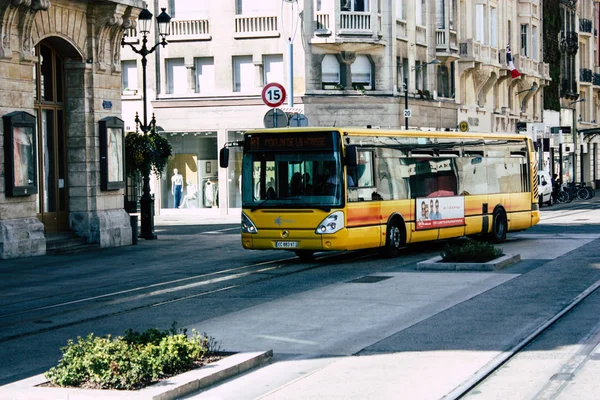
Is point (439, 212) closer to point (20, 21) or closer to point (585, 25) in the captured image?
point (20, 21)

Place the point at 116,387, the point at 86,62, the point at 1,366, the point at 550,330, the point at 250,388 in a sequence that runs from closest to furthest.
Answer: the point at 116,387 < the point at 250,388 < the point at 1,366 < the point at 550,330 < the point at 86,62

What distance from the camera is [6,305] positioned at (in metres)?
17.3

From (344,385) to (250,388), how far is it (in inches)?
30.9

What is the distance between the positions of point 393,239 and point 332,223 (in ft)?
8.05

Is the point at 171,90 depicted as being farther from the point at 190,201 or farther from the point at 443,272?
the point at 443,272

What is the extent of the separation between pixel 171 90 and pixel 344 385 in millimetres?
42135

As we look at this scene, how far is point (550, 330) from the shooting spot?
13.2 metres

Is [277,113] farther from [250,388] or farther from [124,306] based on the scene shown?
[250,388]

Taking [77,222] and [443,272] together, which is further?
[77,222]

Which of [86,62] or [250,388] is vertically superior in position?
[86,62]

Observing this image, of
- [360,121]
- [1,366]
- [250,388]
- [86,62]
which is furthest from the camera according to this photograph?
[360,121]

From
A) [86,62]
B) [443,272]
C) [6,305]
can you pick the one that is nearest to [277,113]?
[86,62]

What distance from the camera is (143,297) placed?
58.4 feet

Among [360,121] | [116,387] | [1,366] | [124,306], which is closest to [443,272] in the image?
[124,306]
